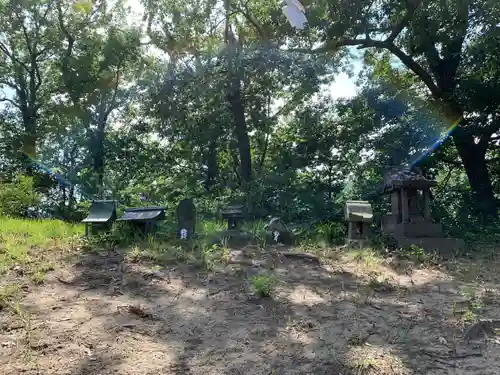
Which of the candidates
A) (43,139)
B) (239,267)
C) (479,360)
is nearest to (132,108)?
(43,139)

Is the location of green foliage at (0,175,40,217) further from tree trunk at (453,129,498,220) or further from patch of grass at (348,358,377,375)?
tree trunk at (453,129,498,220)

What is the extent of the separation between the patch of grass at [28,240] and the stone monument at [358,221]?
3.82 metres

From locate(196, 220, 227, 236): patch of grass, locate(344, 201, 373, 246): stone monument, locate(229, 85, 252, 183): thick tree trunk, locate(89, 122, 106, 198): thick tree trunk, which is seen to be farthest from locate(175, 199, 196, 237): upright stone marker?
locate(89, 122, 106, 198): thick tree trunk

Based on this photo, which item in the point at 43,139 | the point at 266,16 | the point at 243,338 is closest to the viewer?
the point at 243,338

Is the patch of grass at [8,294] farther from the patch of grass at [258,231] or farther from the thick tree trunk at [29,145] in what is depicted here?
the thick tree trunk at [29,145]

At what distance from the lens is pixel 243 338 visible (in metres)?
3.18

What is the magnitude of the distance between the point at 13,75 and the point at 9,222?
13.4 m

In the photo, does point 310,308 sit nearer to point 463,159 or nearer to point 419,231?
point 419,231

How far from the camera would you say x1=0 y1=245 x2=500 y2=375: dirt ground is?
111 inches

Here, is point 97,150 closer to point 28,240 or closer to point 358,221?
point 28,240

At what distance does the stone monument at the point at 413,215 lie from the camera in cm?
648

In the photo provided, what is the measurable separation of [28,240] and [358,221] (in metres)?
4.42

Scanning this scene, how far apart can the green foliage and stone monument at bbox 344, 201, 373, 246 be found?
6.20 meters

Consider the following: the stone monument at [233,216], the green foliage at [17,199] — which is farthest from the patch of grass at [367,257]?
the green foliage at [17,199]
